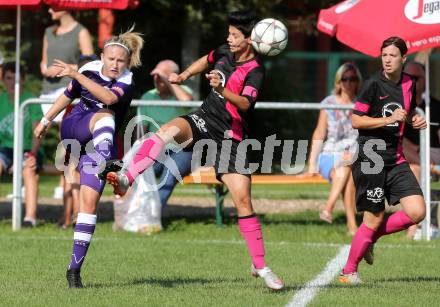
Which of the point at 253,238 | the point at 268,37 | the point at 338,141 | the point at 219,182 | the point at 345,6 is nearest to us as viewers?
the point at 253,238

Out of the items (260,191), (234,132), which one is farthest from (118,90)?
(260,191)

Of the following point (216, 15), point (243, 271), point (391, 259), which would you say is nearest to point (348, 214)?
point (391, 259)

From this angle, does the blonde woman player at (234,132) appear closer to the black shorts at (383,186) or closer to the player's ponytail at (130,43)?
the player's ponytail at (130,43)

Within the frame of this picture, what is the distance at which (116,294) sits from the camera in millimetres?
7996

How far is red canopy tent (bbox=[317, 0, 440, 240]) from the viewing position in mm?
11547

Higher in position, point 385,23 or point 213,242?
point 385,23

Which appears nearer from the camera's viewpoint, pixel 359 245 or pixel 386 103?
pixel 386 103

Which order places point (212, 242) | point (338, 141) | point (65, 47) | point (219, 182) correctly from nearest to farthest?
point (212, 242)
point (219, 182)
point (338, 141)
point (65, 47)

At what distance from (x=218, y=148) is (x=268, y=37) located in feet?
3.07

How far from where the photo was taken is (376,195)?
8812 mm

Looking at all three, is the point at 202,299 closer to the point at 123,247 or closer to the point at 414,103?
the point at 414,103

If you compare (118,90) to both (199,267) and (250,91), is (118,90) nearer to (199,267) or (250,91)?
(250,91)

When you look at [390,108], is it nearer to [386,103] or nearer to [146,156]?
A: [386,103]

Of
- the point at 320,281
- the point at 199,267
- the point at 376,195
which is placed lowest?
the point at 199,267
